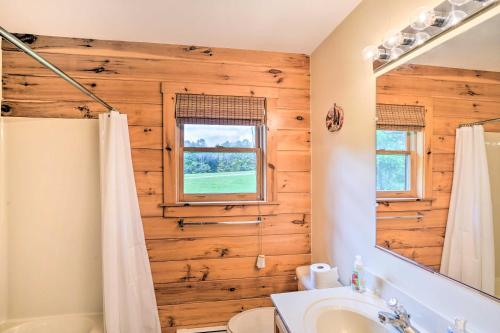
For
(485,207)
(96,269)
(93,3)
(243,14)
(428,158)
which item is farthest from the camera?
(96,269)

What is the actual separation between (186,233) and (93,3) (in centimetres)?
165

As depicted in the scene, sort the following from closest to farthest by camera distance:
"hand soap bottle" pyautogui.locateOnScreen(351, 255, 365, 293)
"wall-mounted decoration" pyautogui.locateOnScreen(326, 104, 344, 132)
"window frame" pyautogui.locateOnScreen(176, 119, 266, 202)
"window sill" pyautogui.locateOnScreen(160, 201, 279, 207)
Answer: "hand soap bottle" pyautogui.locateOnScreen(351, 255, 365, 293) → "wall-mounted decoration" pyautogui.locateOnScreen(326, 104, 344, 132) → "window sill" pyautogui.locateOnScreen(160, 201, 279, 207) → "window frame" pyautogui.locateOnScreen(176, 119, 266, 202)

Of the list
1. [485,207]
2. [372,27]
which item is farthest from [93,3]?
[485,207]

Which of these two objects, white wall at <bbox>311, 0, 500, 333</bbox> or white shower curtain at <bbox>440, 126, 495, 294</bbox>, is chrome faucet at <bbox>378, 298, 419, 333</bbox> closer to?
white wall at <bbox>311, 0, 500, 333</bbox>

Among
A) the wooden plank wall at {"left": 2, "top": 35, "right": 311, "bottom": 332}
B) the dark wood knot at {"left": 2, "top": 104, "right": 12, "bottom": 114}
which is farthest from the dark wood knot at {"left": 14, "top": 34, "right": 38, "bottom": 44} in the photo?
the dark wood knot at {"left": 2, "top": 104, "right": 12, "bottom": 114}

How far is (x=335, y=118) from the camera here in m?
1.78

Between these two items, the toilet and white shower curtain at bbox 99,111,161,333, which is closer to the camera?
white shower curtain at bbox 99,111,161,333

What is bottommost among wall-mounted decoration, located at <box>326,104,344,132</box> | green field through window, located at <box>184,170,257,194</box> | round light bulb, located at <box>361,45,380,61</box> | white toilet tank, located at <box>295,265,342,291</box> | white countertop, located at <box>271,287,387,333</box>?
white toilet tank, located at <box>295,265,342,291</box>

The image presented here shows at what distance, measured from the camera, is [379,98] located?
4.48 ft

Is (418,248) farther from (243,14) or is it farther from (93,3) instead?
(93,3)

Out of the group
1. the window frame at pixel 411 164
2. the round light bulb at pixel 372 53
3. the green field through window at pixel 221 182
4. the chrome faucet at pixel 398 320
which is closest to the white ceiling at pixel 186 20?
the round light bulb at pixel 372 53

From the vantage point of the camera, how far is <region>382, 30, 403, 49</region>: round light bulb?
1177 mm

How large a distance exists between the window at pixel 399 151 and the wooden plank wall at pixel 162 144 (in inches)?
35.1

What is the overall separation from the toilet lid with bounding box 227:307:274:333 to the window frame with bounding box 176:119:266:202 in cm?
85
